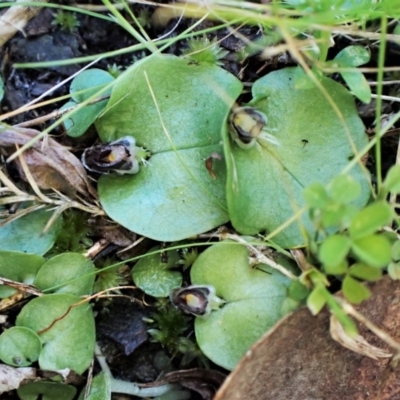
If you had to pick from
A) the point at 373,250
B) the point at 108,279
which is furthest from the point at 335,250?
the point at 108,279

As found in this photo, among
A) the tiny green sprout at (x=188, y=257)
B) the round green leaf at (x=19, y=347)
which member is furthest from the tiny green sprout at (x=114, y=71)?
the round green leaf at (x=19, y=347)

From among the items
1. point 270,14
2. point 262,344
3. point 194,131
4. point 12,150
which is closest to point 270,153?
point 194,131

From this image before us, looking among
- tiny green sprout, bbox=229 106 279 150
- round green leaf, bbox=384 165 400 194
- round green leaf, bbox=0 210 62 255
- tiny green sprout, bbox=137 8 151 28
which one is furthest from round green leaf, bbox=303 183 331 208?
tiny green sprout, bbox=137 8 151 28

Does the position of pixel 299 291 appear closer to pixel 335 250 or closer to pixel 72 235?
pixel 335 250

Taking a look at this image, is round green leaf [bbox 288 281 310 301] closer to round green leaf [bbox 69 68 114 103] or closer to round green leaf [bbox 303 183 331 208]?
round green leaf [bbox 303 183 331 208]

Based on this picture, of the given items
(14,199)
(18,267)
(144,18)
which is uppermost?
(144,18)

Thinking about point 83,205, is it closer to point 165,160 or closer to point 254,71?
point 165,160
